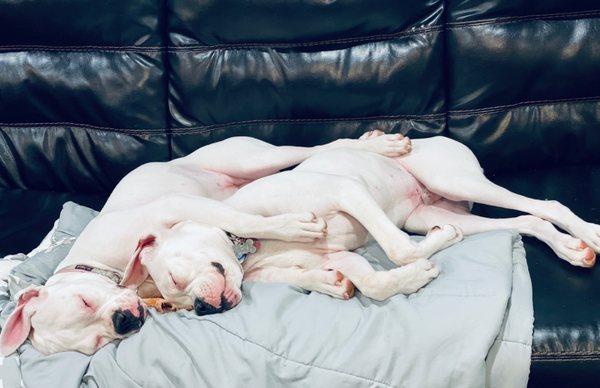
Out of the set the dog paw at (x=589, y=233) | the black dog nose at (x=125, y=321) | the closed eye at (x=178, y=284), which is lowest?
the black dog nose at (x=125, y=321)

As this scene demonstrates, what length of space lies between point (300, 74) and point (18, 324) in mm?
1323

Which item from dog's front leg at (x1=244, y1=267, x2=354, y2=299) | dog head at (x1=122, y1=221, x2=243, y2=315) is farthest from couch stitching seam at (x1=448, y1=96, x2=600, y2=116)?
dog head at (x1=122, y1=221, x2=243, y2=315)

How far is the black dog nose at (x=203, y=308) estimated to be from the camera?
6.23 ft

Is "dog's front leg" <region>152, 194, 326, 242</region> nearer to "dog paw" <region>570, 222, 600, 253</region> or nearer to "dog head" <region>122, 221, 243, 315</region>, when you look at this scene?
"dog head" <region>122, 221, 243, 315</region>

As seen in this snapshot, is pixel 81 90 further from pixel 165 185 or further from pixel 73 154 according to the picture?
pixel 165 185

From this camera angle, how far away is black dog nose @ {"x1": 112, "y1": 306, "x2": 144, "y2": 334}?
187 cm

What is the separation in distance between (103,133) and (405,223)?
1277mm

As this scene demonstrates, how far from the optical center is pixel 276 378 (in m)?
1.82

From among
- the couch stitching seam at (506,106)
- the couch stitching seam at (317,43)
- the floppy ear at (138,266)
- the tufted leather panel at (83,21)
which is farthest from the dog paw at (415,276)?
the tufted leather panel at (83,21)

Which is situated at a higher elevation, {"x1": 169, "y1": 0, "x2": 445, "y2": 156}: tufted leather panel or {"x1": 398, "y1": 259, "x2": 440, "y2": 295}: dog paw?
{"x1": 169, "y1": 0, "x2": 445, "y2": 156}: tufted leather panel

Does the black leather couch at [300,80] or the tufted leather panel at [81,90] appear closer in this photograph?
the black leather couch at [300,80]

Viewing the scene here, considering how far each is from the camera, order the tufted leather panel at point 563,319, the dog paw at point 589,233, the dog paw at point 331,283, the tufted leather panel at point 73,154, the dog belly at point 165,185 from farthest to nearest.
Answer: the tufted leather panel at point 73,154 < the dog belly at point 165,185 < the dog paw at point 589,233 < the dog paw at point 331,283 < the tufted leather panel at point 563,319

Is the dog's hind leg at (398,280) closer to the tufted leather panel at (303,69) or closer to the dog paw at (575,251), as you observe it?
the dog paw at (575,251)

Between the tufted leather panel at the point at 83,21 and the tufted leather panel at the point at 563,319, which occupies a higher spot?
the tufted leather panel at the point at 83,21
